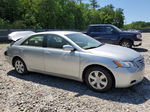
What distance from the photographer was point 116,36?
32.0ft

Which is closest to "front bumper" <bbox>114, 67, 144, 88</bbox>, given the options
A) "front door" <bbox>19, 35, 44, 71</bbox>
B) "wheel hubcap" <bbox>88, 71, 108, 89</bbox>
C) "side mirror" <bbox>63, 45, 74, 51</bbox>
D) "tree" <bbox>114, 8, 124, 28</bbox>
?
"wheel hubcap" <bbox>88, 71, 108, 89</bbox>

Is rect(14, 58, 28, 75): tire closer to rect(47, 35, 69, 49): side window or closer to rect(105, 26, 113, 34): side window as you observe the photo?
rect(47, 35, 69, 49): side window

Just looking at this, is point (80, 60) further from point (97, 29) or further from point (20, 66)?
point (97, 29)

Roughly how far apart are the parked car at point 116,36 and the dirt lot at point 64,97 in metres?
5.45

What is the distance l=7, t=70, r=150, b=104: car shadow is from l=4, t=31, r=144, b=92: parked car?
0.67 ft

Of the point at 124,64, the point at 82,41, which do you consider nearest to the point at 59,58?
the point at 82,41

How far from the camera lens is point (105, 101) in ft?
10.7

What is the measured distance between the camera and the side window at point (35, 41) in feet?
14.7

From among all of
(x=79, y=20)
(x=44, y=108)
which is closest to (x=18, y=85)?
(x=44, y=108)

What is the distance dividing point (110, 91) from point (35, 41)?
8.77 feet

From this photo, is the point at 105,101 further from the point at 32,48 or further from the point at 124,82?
the point at 32,48

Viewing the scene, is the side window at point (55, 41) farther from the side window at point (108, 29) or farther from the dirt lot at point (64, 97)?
the side window at point (108, 29)

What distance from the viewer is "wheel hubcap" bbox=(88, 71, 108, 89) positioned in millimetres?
3553

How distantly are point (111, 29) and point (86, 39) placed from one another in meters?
6.04
